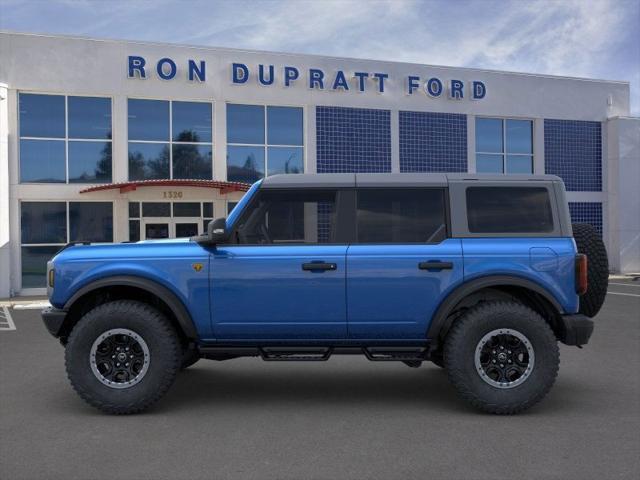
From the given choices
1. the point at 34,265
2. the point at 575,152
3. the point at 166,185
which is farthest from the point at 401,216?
the point at 575,152

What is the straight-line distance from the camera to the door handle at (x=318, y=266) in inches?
204

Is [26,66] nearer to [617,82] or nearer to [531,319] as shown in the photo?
[531,319]

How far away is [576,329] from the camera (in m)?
5.18

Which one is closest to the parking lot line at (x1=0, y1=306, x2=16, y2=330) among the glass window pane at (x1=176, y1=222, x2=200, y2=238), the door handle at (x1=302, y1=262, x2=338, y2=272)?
the glass window pane at (x1=176, y1=222, x2=200, y2=238)

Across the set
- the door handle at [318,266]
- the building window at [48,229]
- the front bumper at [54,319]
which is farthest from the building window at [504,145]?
the front bumper at [54,319]

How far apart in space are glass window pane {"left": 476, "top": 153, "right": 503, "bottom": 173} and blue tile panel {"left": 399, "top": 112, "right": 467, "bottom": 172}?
2.15ft

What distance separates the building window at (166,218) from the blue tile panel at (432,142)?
289 inches

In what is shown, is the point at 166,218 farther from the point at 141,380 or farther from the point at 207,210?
the point at 141,380

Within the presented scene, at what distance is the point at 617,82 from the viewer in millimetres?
25500

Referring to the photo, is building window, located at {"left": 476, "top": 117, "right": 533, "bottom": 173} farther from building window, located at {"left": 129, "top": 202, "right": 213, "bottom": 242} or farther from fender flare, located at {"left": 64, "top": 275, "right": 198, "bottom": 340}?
fender flare, located at {"left": 64, "top": 275, "right": 198, "bottom": 340}

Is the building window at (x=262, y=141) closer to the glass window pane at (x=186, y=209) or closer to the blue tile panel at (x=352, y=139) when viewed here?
the blue tile panel at (x=352, y=139)

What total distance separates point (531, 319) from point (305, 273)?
1.96 meters

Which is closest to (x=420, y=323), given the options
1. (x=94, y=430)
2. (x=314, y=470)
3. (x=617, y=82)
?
(x=314, y=470)

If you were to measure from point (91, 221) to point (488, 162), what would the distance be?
14.6 m
